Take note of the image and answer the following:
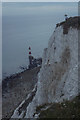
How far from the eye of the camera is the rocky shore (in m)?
27.1

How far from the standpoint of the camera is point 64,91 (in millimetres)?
15711

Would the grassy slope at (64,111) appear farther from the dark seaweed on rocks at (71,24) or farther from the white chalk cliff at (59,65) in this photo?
the dark seaweed on rocks at (71,24)

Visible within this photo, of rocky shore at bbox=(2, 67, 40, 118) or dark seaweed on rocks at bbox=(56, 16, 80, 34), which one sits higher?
dark seaweed on rocks at bbox=(56, 16, 80, 34)

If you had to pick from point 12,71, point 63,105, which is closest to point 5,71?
point 12,71

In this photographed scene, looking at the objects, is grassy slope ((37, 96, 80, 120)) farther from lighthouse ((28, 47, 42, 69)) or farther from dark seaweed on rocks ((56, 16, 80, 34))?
lighthouse ((28, 47, 42, 69))

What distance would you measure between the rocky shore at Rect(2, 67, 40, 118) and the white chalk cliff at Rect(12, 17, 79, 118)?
7.18 meters

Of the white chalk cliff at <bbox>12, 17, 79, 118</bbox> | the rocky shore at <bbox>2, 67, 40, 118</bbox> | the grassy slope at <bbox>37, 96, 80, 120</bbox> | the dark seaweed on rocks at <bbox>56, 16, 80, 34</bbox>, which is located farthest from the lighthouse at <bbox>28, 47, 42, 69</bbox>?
the grassy slope at <bbox>37, 96, 80, 120</bbox>

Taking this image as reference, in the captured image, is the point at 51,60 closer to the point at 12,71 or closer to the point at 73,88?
the point at 73,88


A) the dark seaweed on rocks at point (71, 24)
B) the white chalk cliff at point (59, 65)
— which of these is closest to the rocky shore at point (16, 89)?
the white chalk cliff at point (59, 65)

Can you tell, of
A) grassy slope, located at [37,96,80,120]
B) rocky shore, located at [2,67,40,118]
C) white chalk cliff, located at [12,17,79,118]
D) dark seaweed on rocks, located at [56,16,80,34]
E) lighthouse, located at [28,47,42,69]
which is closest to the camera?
grassy slope, located at [37,96,80,120]

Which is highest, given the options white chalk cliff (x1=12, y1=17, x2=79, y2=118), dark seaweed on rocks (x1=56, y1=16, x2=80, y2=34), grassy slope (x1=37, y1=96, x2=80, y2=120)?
dark seaweed on rocks (x1=56, y1=16, x2=80, y2=34)

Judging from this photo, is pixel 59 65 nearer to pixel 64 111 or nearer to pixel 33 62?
pixel 64 111

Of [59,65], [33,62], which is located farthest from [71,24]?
[33,62]

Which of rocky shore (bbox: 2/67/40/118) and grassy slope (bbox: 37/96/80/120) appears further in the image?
rocky shore (bbox: 2/67/40/118)
